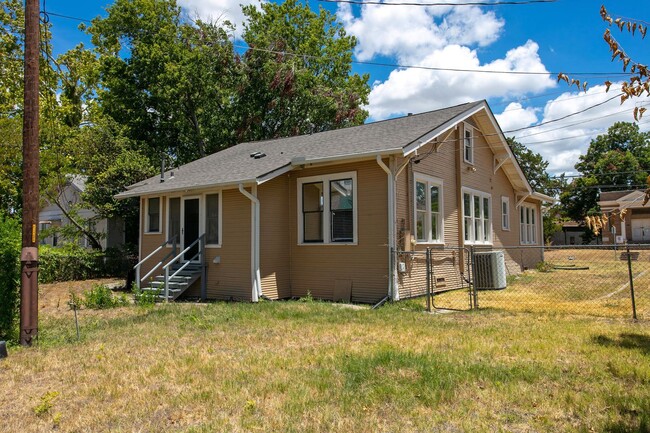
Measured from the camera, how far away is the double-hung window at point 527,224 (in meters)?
Result: 20.5

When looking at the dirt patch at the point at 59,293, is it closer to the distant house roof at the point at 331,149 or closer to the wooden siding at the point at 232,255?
the wooden siding at the point at 232,255

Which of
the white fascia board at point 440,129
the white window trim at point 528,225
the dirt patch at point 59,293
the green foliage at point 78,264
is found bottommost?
the dirt patch at point 59,293

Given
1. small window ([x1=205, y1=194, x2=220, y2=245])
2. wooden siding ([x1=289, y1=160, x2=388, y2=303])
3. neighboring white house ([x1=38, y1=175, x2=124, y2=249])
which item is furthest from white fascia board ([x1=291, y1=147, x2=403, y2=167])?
neighboring white house ([x1=38, y1=175, x2=124, y2=249])

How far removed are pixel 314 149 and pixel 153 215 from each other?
18.6 feet

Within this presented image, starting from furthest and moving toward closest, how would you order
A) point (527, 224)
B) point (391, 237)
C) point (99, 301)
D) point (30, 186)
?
1. point (527, 224)
2. point (99, 301)
3. point (391, 237)
4. point (30, 186)

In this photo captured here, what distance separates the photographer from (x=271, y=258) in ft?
40.2

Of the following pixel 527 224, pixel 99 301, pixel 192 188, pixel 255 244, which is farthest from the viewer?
pixel 527 224

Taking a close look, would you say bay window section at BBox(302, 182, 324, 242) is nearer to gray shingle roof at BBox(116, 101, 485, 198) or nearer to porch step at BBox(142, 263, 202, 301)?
gray shingle roof at BBox(116, 101, 485, 198)

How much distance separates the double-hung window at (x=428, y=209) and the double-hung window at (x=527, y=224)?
8.29 metres

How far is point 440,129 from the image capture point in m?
12.5

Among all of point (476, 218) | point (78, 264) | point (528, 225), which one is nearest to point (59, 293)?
point (78, 264)

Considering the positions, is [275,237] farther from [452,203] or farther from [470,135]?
[470,135]

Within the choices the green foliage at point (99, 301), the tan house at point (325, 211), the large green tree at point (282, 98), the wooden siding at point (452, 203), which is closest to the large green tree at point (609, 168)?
the large green tree at point (282, 98)

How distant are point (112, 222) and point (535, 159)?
157ft
